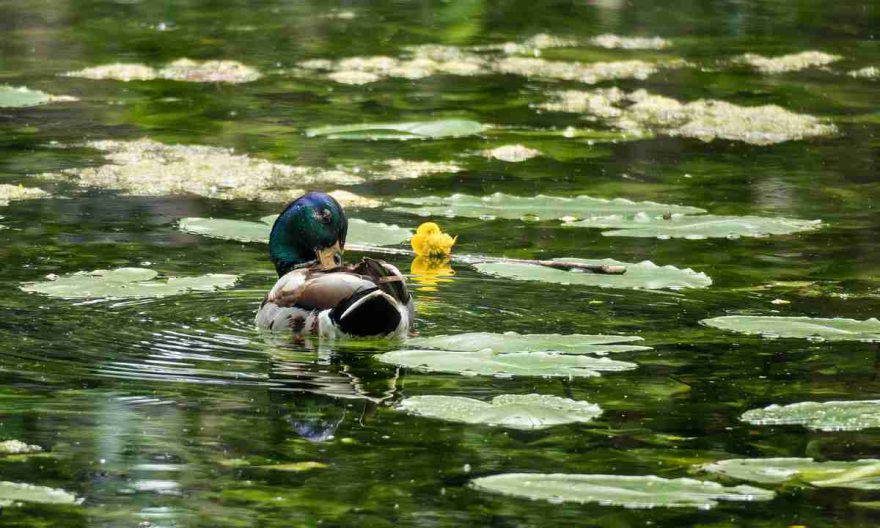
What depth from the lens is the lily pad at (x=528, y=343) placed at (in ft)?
20.7

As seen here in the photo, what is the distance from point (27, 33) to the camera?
16312 millimetres

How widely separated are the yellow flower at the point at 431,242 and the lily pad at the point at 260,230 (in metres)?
0.25

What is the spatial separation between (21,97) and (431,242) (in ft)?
17.0

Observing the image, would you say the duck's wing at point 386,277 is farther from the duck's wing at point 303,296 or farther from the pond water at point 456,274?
the pond water at point 456,274

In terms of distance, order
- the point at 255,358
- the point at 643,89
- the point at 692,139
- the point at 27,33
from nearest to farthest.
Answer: the point at 255,358 → the point at 692,139 → the point at 643,89 → the point at 27,33

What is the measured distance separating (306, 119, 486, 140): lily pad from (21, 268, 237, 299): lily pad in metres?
3.99

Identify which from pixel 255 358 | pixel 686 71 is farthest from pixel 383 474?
A: pixel 686 71

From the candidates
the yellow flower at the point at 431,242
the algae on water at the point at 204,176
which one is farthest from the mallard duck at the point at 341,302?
the algae on water at the point at 204,176

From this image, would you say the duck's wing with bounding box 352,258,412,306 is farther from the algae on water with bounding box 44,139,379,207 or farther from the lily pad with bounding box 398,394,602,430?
the algae on water with bounding box 44,139,379,207

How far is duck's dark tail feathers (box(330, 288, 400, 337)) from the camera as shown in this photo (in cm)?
648

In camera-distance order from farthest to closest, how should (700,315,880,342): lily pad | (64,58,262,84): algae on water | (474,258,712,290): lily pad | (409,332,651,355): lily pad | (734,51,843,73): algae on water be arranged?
(734,51,843,73): algae on water, (64,58,262,84): algae on water, (474,258,712,290): lily pad, (700,315,880,342): lily pad, (409,332,651,355): lily pad

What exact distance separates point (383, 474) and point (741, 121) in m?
7.96

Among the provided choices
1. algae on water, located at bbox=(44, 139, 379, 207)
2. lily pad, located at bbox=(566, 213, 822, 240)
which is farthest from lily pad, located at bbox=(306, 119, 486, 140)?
lily pad, located at bbox=(566, 213, 822, 240)

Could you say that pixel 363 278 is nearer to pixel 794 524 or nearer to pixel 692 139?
pixel 794 524
